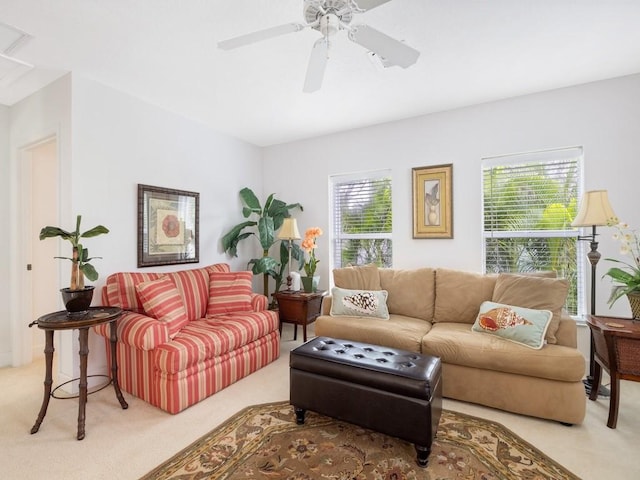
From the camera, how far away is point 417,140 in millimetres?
3650

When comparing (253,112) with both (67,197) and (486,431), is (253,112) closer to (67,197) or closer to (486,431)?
(67,197)

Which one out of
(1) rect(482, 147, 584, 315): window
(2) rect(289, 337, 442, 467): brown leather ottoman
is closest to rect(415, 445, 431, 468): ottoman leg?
(2) rect(289, 337, 442, 467): brown leather ottoman

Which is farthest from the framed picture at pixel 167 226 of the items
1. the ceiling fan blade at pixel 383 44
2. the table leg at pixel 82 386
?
the ceiling fan blade at pixel 383 44

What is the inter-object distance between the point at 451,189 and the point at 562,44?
150 centimetres

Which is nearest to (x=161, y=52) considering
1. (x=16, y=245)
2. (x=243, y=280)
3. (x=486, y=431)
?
(x=243, y=280)

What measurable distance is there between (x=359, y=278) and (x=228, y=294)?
1.39 m

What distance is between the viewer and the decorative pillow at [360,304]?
10.0 feet

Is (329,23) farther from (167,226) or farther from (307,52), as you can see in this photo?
(167,226)

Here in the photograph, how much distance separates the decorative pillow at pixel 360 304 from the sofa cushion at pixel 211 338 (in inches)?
27.4

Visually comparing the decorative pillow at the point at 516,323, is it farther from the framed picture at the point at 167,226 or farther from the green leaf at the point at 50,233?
the green leaf at the point at 50,233

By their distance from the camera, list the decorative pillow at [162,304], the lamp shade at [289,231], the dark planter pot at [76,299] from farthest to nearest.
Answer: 1. the lamp shade at [289,231]
2. the decorative pillow at [162,304]
3. the dark planter pot at [76,299]

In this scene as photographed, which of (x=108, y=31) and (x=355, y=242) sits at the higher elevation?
(x=108, y=31)

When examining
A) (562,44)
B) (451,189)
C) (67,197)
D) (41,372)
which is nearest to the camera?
(562,44)

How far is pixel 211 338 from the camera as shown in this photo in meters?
2.54
